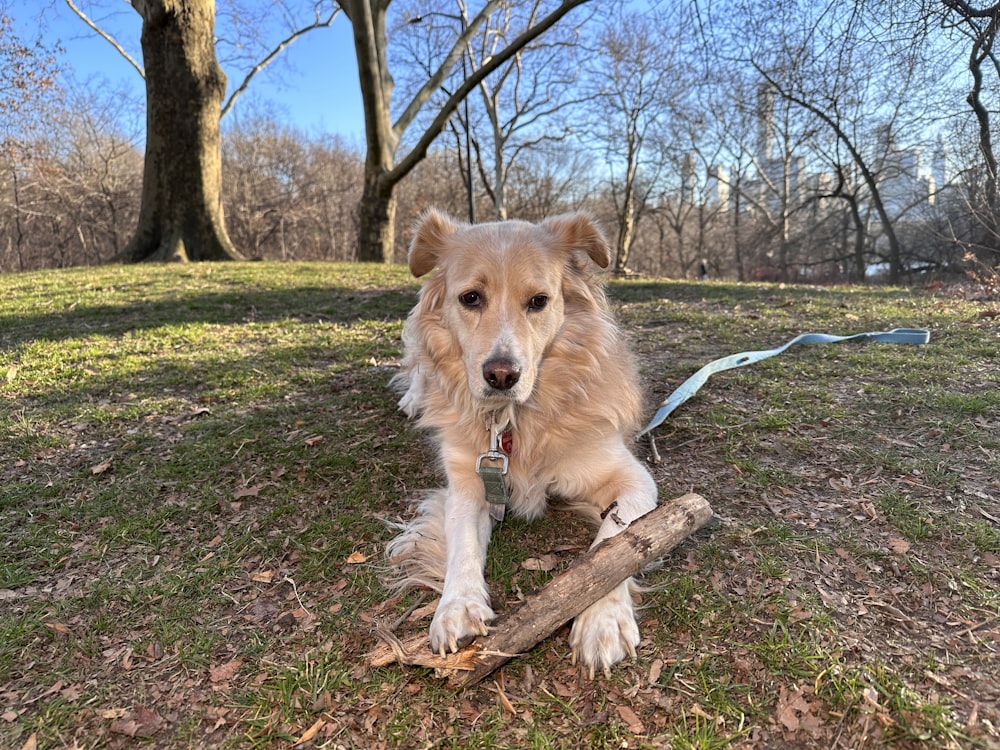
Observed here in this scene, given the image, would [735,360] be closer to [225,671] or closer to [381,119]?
[225,671]

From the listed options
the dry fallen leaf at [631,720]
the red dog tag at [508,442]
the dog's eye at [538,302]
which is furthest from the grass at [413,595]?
the dog's eye at [538,302]

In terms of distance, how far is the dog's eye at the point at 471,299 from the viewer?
9.10ft

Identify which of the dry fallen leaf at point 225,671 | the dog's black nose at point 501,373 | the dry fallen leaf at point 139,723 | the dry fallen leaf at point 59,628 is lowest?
the dry fallen leaf at point 139,723

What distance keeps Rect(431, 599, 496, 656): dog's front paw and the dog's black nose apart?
2.89 ft

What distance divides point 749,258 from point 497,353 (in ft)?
113

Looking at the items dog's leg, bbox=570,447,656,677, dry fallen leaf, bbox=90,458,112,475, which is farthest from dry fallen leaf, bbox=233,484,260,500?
dog's leg, bbox=570,447,656,677

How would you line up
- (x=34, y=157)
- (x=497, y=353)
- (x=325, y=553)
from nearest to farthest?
(x=497, y=353) → (x=325, y=553) → (x=34, y=157)

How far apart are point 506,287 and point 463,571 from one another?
1313 millimetres

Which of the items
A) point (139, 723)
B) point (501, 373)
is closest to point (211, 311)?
point (501, 373)

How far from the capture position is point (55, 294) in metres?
8.55

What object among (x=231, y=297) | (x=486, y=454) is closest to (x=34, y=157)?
(x=231, y=297)

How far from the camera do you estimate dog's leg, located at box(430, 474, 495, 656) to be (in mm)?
1922

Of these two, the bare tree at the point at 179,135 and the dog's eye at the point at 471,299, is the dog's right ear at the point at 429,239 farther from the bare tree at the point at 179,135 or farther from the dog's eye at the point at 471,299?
the bare tree at the point at 179,135

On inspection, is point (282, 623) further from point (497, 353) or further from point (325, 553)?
point (497, 353)
